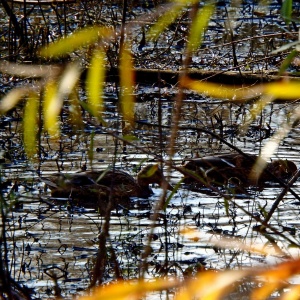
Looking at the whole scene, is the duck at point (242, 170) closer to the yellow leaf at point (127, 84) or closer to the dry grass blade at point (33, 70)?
the yellow leaf at point (127, 84)

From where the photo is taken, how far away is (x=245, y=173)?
773 centimetres

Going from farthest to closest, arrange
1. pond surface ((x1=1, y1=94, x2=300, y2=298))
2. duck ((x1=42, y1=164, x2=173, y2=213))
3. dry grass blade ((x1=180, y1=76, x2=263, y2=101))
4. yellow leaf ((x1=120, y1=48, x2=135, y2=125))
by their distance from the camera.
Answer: duck ((x1=42, y1=164, x2=173, y2=213)), pond surface ((x1=1, y1=94, x2=300, y2=298)), yellow leaf ((x1=120, y1=48, x2=135, y2=125)), dry grass blade ((x1=180, y1=76, x2=263, y2=101))

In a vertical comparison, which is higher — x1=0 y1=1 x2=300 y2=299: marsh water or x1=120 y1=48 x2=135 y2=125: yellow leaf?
x1=120 y1=48 x2=135 y2=125: yellow leaf

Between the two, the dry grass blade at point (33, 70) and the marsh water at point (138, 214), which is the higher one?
the dry grass blade at point (33, 70)

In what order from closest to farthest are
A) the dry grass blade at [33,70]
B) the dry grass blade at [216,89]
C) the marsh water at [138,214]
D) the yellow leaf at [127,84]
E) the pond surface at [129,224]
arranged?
the dry grass blade at [216,89]
the dry grass blade at [33,70]
the yellow leaf at [127,84]
the marsh water at [138,214]
the pond surface at [129,224]

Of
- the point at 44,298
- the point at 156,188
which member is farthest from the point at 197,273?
the point at 156,188

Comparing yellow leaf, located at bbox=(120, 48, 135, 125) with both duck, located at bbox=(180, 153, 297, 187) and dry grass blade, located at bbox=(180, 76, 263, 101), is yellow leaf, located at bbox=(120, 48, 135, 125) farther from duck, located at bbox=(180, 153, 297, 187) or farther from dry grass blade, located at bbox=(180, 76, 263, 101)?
duck, located at bbox=(180, 153, 297, 187)

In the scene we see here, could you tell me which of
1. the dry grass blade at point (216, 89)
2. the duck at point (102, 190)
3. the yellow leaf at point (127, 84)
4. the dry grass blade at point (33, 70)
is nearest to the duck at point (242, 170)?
the duck at point (102, 190)

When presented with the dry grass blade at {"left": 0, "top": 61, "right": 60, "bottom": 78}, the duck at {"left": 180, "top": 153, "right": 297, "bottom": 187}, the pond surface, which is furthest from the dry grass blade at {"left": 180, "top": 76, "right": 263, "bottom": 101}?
the duck at {"left": 180, "top": 153, "right": 297, "bottom": 187}

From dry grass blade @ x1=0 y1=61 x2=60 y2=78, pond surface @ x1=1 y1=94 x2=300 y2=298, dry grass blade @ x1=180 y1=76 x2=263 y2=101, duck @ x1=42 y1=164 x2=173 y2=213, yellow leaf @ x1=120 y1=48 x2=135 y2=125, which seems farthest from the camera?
duck @ x1=42 y1=164 x2=173 y2=213

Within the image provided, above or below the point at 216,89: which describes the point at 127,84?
below

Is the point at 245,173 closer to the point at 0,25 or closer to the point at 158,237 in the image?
the point at 158,237

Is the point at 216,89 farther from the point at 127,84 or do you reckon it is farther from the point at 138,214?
the point at 138,214

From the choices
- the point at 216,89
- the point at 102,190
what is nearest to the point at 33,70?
the point at 216,89
